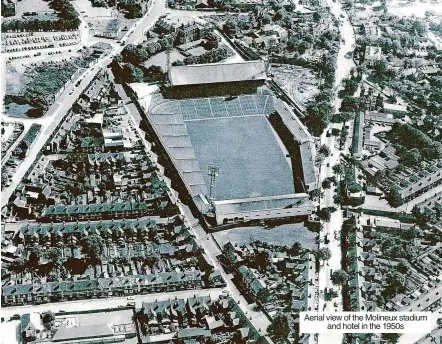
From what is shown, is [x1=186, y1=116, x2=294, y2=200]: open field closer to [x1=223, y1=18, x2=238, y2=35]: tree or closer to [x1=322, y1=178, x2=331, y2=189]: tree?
[x1=322, y1=178, x2=331, y2=189]: tree

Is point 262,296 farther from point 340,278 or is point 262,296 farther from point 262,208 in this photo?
point 262,208

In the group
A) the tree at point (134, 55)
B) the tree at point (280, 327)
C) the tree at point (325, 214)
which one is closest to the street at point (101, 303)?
the tree at point (280, 327)

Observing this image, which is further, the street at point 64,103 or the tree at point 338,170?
the tree at point 338,170

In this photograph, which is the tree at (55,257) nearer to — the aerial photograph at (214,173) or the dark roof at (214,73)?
the aerial photograph at (214,173)

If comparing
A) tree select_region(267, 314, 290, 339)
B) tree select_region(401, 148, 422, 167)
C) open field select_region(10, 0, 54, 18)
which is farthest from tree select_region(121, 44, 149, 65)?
tree select_region(267, 314, 290, 339)

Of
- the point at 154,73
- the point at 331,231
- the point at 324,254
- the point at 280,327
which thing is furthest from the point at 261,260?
the point at 154,73
